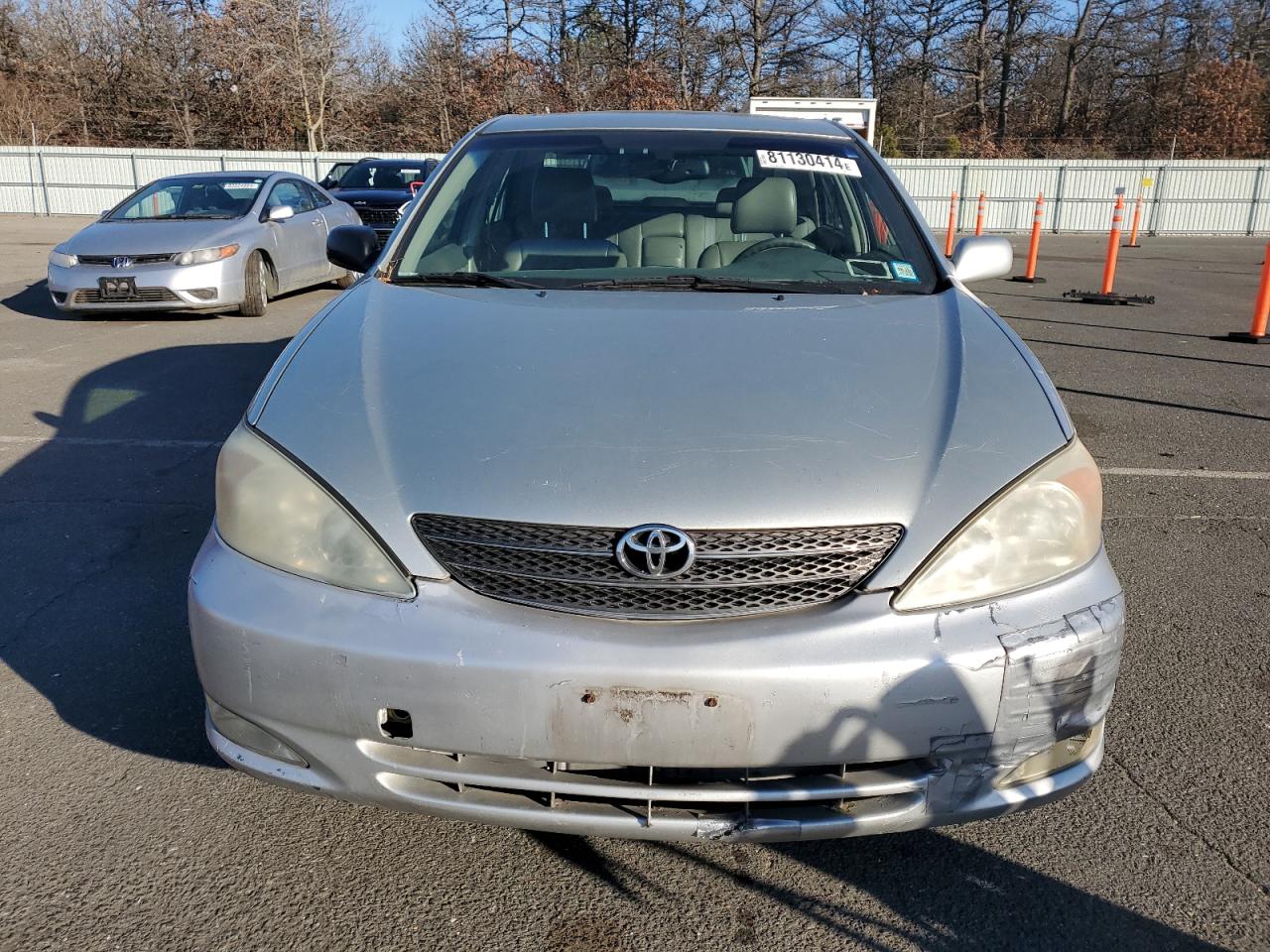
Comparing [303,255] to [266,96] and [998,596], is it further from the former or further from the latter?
[266,96]

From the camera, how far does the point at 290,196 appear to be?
11.3 metres

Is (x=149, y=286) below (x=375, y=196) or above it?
below

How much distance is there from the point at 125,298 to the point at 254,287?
3.81ft

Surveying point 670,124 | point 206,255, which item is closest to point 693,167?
point 670,124

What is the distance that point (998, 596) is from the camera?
197 cm

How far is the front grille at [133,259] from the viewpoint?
30.9 feet

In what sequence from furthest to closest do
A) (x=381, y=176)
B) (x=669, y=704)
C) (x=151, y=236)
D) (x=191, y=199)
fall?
(x=381, y=176), (x=191, y=199), (x=151, y=236), (x=669, y=704)

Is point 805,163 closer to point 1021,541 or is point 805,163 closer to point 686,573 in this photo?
point 1021,541

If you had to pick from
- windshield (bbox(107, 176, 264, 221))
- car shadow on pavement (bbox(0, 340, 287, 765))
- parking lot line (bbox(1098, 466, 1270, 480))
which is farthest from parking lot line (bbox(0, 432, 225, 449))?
windshield (bbox(107, 176, 264, 221))

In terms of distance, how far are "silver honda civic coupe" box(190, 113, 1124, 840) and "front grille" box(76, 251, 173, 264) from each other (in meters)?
8.06

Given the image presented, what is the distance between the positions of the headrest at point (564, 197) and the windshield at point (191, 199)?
25.7ft

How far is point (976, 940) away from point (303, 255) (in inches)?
420

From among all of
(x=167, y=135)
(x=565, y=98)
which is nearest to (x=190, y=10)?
(x=167, y=135)

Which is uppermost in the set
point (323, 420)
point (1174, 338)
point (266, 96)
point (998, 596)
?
point (266, 96)
